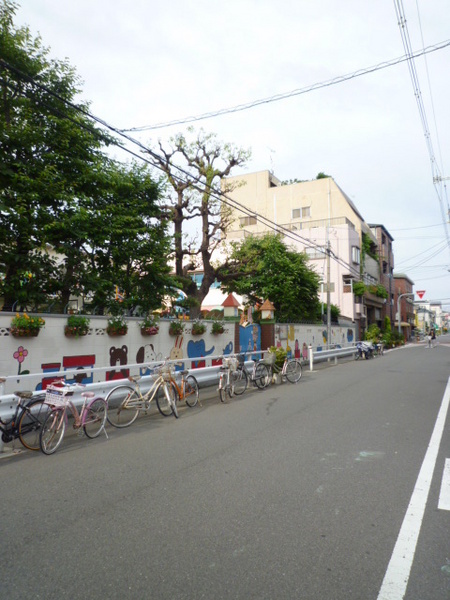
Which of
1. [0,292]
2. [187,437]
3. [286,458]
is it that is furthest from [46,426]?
[0,292]

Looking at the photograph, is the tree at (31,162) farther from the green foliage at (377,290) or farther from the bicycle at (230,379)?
the green foliage at (377,290)

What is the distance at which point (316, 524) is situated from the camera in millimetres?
3664

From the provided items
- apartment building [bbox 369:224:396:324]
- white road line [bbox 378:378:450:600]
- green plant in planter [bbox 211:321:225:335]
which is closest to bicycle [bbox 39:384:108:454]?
white road line [bbox 378:378:450:600]

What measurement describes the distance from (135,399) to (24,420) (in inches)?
90.9

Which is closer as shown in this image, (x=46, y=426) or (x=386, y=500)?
(x=386, y=500)

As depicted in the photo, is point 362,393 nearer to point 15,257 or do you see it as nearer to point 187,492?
point 187,492

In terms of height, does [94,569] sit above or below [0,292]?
below

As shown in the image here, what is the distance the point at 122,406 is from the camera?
788 centimetres

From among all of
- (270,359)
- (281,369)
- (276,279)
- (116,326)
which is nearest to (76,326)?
(116,326)

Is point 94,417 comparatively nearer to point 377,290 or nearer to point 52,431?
point 52,431

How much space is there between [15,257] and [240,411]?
7.07 meters

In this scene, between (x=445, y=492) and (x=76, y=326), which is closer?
(x=445, y=492)

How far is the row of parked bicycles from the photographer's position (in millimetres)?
6176

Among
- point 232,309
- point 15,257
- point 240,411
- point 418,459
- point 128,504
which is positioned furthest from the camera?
point 232,309
